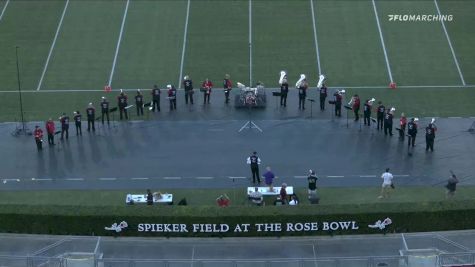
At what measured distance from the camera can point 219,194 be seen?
37.6m

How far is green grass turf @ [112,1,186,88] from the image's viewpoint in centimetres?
4825

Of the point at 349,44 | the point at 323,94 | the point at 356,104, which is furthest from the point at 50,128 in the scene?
the point at 349,44

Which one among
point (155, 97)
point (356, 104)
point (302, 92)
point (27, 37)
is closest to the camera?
point (356, 104)

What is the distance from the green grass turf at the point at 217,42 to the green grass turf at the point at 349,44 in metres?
4.11

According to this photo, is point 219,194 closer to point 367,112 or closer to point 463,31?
point 367,112

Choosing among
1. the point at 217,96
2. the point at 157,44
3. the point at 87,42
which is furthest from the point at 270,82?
the point at 87,42

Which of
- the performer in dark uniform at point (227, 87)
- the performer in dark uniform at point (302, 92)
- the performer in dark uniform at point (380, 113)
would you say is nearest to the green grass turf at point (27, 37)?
the performer in dark uniform at point (227, 87)

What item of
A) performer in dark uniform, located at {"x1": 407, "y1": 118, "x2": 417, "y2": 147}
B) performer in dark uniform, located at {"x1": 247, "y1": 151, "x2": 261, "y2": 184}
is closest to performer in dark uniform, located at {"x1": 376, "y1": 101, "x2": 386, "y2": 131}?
performer in dark uniform, located at {"x1": 407, "y1": 118, "x2": 417, "y2": 147}

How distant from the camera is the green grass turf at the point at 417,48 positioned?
157ft

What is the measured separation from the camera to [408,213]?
3397 centimetres

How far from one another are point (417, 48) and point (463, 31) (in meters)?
3.11

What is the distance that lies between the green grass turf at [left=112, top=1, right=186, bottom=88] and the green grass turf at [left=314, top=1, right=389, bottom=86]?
25.0ft

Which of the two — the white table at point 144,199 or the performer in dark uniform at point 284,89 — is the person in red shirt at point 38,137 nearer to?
the white table at point 144,199

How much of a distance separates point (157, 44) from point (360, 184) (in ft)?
55.5
